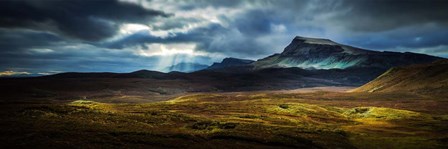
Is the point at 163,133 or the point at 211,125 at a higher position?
the point at 163,133

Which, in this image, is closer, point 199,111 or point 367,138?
point 367,138

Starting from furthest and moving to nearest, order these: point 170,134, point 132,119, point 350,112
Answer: point 350,112, point 132,119, point 170,134

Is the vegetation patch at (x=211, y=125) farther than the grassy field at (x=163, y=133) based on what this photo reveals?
Yes

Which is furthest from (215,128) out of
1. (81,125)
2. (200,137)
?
(81,125)

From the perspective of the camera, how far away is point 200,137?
5516 centimetres

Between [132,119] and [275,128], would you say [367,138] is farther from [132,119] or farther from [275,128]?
[132,119]

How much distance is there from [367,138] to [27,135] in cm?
5329

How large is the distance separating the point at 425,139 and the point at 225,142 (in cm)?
3509

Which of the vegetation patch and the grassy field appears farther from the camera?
the vegetation patch

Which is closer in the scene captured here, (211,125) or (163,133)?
(163,133)

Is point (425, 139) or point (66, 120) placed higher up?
point (66, 120)

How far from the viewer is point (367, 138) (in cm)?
6188

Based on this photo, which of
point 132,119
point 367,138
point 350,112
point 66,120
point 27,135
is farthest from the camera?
point 350,112

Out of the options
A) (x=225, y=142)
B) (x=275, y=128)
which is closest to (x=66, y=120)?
(x=225, y=142)
